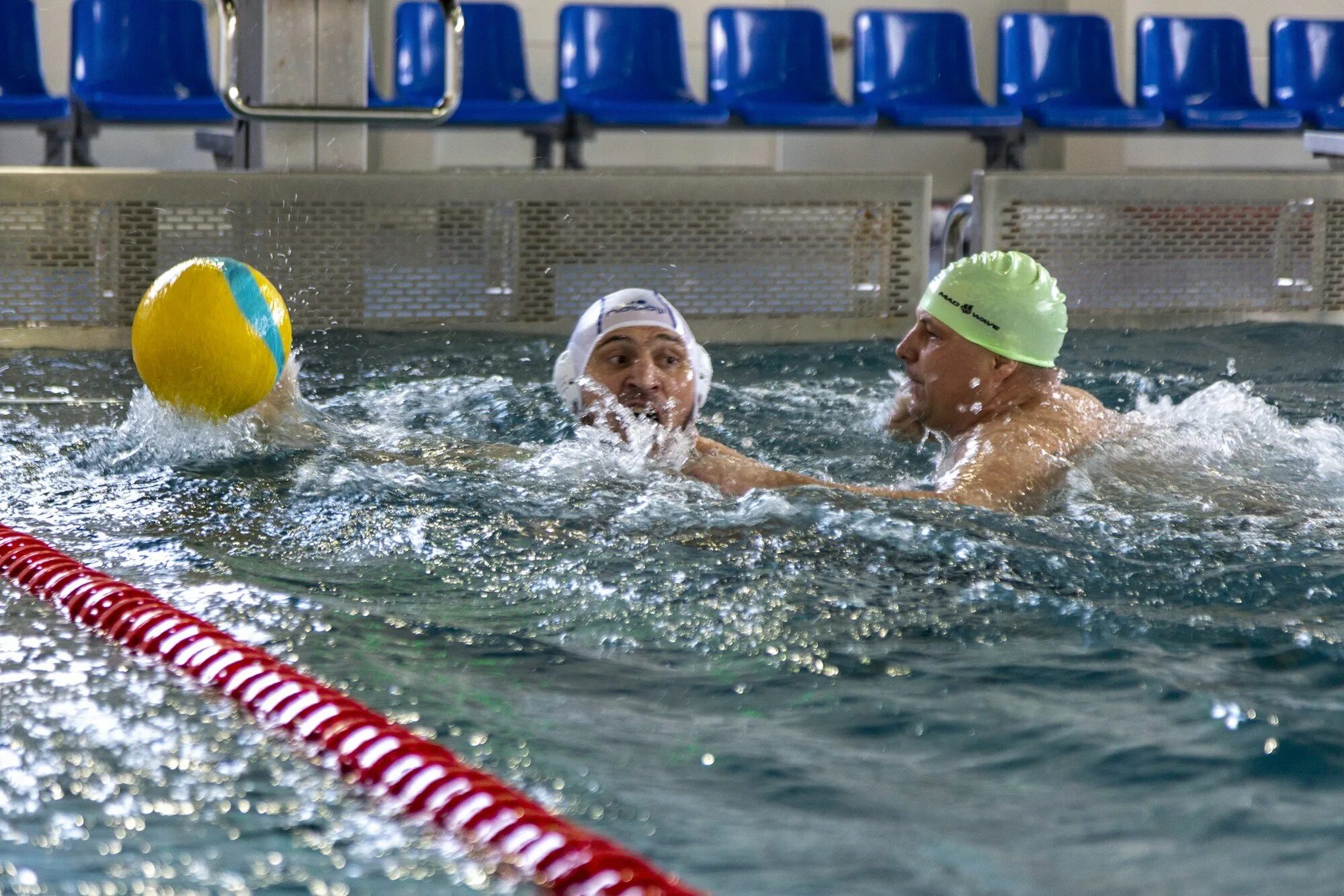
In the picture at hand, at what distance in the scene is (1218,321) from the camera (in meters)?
6.71

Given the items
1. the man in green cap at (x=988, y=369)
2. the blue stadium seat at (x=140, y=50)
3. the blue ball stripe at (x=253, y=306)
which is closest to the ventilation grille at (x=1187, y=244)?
the man in green cap at (x=988, y=369)

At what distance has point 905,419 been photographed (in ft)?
13.9

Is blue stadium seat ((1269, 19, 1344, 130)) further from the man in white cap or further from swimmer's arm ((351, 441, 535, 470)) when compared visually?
swimmer's arm ((351, 441, 535, 470))

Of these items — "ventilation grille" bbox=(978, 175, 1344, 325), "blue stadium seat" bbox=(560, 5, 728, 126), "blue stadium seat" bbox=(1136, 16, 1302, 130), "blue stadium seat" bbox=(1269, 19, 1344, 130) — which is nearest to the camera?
"ventilation grille" bbox=(978, 175, 1344, 325)

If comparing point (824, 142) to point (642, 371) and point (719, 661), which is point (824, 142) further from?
point (719, 661)

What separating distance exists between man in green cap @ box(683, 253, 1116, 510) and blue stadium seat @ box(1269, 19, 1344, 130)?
266 inches

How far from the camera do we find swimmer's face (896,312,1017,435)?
391 centimetres

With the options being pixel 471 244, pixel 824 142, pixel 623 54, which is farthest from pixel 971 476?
pixel 824 142

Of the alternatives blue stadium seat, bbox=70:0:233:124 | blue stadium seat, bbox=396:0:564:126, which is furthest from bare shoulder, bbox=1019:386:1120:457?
blue stadium seat, bbox=70:0:233:124

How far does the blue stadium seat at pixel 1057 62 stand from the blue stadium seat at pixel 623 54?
1952 mm

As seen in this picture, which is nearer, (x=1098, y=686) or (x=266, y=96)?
(x=1098, y=686)

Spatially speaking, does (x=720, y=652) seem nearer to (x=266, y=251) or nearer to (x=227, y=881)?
(x=227, y=881)

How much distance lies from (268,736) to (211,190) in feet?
13.2

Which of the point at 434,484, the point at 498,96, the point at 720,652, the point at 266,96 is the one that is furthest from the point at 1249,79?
the point at 720,652
